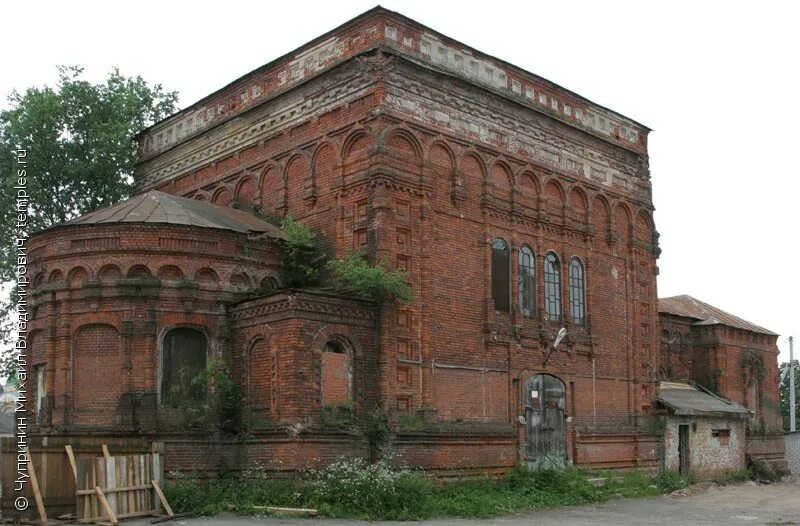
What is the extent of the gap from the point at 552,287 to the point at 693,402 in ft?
27.3


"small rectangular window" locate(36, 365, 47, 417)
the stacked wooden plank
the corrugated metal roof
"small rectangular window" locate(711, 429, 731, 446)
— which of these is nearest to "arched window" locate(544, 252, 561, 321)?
the corrugated metal roof

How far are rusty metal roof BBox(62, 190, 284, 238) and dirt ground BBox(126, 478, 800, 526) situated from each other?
7084 millimetres

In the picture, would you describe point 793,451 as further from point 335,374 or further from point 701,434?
point 335,374

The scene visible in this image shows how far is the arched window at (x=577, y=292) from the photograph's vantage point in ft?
84.7

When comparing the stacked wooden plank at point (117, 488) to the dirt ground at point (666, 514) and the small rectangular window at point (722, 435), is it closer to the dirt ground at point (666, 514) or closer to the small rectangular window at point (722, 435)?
the dirt ground at point (666, 514)

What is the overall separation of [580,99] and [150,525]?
16.8 m

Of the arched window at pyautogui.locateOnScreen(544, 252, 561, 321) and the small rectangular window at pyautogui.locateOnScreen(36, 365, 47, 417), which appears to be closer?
the small rectangular window at pyautogui.locateOnScreen(36, 365, 47, 417)

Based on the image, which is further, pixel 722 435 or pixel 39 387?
pixel 722 435

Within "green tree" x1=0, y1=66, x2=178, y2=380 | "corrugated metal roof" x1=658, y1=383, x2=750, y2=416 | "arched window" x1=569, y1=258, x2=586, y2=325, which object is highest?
"green tree" x1=0, y1=66, x2=178, y2=380

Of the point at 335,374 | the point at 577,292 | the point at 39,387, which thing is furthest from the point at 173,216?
the point at 577,292

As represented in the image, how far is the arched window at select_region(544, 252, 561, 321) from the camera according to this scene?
2503 cm

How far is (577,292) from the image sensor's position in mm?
26047

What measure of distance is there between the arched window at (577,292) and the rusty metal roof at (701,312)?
357 inches

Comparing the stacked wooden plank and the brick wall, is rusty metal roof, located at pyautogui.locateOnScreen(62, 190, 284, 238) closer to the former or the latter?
the stacked wooden plank
